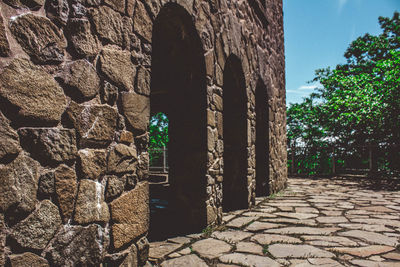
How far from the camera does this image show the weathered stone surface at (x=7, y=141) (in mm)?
1282

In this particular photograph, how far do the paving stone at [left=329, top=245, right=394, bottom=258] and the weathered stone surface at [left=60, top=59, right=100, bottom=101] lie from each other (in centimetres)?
244

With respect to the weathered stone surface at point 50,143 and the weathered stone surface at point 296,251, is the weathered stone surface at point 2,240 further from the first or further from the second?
the weathered stone surface at point 296,251

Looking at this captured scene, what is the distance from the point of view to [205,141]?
3.37 m

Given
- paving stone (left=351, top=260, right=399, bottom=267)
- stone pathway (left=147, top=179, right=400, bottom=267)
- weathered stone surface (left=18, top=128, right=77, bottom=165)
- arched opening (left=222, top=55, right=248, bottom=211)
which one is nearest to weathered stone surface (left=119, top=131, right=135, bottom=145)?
weathered stone surface (left=18, top=128, right=77, bottom=165)

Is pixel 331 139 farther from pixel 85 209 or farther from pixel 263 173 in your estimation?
pixel 85 209

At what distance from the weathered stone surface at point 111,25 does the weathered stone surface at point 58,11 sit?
18cm

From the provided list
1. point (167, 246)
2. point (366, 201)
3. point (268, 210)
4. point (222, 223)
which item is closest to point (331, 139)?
point (366, 201)

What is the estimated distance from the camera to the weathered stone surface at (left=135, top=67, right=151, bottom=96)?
2.17m

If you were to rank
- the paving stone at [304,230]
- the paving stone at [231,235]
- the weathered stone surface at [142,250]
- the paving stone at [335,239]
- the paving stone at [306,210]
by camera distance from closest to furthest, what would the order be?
the weathered stone surface at [142,250] → the paving stone at [335,239] → the paving stone at [231,235] → the paving stone at [304,230] → the paving stone at [306,210]

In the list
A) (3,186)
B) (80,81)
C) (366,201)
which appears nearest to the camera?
(3,186)

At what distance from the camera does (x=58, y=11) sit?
1.58 m

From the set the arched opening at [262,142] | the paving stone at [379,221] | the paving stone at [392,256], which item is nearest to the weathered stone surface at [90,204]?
the paving stone at [392,256]

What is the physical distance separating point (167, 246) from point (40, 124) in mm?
1803

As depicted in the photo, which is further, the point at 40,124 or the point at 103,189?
the point at 103,189
